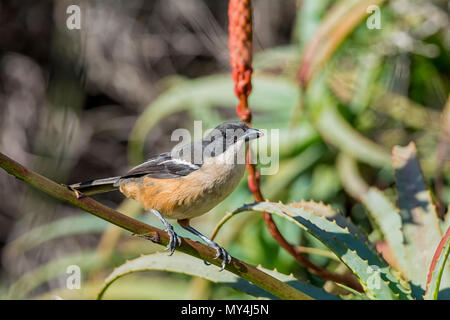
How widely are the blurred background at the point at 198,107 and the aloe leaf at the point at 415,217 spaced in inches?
13.5

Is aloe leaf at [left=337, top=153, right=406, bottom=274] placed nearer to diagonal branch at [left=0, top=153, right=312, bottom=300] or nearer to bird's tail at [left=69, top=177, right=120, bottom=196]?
diagonal branch at [left=0, top=153, right=312, bottom=300]

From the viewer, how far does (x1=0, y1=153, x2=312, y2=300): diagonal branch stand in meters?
1.04

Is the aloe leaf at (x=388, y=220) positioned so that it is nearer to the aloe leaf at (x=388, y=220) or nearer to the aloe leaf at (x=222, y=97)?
the aloe leaf at (x=388, y=220)

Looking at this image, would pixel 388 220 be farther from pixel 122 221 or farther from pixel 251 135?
pixel 122 221

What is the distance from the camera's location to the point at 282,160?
3.16 metres

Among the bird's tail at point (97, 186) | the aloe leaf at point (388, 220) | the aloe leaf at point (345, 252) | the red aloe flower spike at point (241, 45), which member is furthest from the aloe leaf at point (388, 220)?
the bird's tail at point (97, 186)

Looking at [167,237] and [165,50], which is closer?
[167,237]

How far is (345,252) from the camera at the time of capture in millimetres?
1399

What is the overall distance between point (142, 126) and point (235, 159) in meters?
2.19

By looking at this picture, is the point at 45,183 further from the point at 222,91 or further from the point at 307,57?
the point at 222,91

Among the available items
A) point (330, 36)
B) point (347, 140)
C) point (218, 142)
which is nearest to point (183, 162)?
point (218, 142)

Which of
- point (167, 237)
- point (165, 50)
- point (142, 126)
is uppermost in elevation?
point (165, 50)

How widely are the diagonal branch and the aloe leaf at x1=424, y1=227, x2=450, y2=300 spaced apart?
0.34 metres
